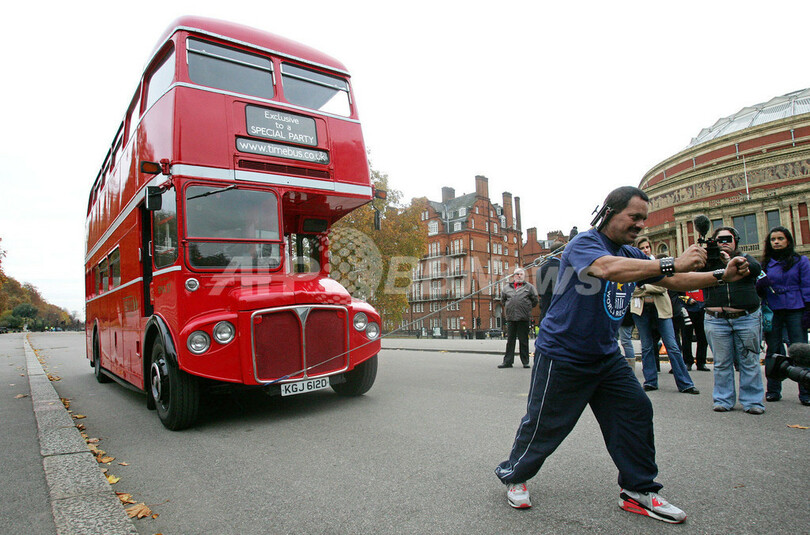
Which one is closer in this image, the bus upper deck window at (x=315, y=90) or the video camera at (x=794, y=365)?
the video camera at (x=794, y=365)

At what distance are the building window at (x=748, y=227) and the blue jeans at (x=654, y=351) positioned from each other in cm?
4999

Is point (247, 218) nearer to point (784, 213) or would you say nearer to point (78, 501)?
point (78, 501)

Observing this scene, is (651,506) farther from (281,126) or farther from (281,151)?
(281,126)

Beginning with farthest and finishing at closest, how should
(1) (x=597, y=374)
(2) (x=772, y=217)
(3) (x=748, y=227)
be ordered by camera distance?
(3) (x=748, y=227) < (2) (x=772, y=217) < (1) (x=597, y=374)

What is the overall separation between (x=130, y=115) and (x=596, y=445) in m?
7.91

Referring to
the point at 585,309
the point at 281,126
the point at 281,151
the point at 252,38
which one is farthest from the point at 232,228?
the point at 585,309

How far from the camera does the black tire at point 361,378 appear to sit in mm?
7039

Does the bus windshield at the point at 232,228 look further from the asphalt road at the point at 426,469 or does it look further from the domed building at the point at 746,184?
the domed building at the point at 746,184

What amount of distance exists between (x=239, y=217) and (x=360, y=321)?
1915 millimetres

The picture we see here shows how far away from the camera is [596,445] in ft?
14.3

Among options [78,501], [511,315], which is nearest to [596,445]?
[78,501]

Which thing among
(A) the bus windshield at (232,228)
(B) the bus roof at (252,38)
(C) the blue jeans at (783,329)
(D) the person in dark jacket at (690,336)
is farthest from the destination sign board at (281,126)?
(D) the person in dark jacket at (690,336)

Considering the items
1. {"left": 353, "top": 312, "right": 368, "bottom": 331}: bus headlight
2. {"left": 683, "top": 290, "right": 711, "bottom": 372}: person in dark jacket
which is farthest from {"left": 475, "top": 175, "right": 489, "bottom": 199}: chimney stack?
{"left": 353, "top": 312, "right": 368, "bottom": 331}: bus headlight

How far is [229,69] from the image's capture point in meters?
6.17
